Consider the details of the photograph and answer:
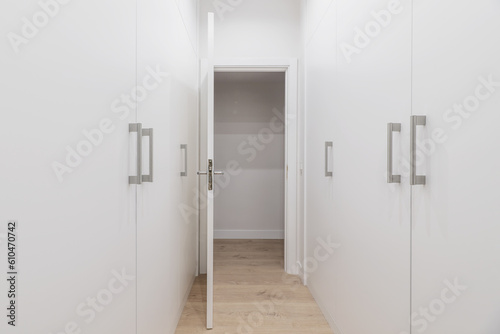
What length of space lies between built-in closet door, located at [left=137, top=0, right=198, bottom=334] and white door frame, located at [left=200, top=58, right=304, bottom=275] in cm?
52

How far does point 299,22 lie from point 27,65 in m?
2.78

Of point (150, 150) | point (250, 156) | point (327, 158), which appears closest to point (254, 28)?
point (327, 158)

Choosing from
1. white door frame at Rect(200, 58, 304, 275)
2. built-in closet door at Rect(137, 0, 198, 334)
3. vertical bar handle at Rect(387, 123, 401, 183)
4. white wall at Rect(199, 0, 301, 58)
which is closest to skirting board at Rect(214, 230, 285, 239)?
white door frame at Rect(200, 58, 304, 275)

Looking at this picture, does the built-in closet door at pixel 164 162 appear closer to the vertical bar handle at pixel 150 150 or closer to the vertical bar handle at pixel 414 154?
the vertical bar handle at pixel 150 150

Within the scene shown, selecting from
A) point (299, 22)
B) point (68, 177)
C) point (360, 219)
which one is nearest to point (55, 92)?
point (68, 177)

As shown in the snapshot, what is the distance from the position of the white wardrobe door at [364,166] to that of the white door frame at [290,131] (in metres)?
0.60

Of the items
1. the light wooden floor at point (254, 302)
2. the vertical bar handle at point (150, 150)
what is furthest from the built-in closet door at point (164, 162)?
the light wooden floor at point (254, 302)

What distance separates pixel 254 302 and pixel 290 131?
1.49 meters

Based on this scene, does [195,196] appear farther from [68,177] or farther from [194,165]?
[68,177]

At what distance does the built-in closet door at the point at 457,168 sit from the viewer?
30.2 inches

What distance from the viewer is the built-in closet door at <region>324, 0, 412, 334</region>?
1178mm

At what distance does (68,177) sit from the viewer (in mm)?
788

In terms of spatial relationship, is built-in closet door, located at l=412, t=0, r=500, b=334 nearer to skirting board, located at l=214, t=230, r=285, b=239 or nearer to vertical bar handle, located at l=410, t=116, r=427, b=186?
vertical bar handle, located at l=410, t=116, r=427, b=186

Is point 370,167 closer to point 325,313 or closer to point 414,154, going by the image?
point 414,154
